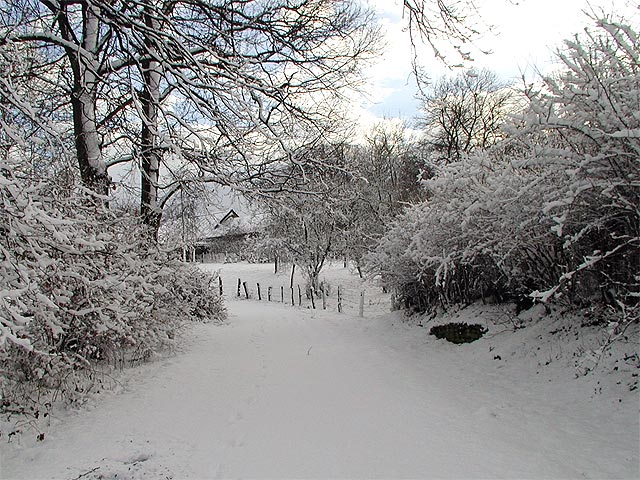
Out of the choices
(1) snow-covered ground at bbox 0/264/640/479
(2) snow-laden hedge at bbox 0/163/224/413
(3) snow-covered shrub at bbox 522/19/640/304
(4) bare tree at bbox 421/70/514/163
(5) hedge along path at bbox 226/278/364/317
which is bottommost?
(5) hedge along path at bbox 226/278/364/317

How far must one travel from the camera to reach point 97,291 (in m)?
4.78

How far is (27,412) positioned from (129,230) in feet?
9.47

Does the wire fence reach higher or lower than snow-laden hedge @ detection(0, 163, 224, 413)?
lower

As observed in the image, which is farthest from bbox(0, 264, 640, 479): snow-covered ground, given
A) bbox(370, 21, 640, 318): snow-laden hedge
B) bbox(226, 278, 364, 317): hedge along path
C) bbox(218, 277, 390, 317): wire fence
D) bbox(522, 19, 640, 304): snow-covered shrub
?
bbox(226, 278, 364, 317): hedge along path

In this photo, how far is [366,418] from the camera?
4.10 m

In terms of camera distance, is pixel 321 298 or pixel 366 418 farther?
pixel 321 298

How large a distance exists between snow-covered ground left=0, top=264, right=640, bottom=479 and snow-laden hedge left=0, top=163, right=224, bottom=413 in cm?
51

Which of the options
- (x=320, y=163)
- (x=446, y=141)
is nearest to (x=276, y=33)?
(x=320, y=163)

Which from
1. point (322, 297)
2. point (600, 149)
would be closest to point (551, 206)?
point (600, 149)

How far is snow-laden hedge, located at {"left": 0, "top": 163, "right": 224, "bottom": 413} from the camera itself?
9.56 feet

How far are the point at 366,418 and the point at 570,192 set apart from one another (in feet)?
9.92

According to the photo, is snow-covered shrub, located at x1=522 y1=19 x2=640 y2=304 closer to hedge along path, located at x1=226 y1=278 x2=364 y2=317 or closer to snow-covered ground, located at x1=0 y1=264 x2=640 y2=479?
snow-covered ground, located at x1=0 y1=264 x2=640 y2=479

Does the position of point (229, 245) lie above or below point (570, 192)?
above

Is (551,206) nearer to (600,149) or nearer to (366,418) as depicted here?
(600,149)
